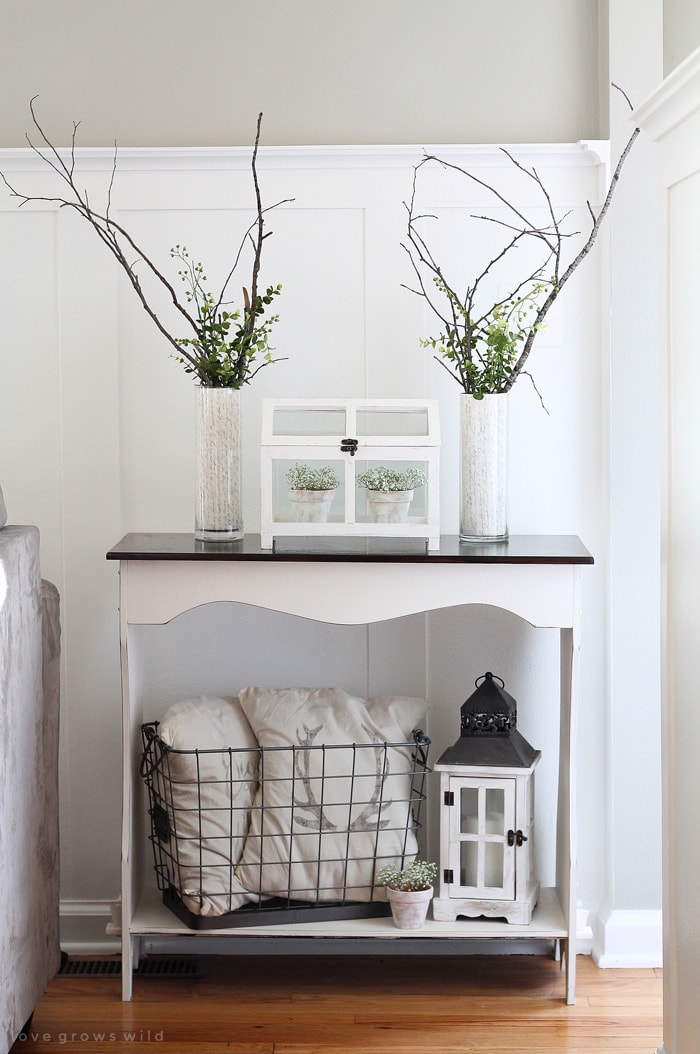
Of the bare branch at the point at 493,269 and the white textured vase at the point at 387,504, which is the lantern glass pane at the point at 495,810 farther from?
the bare branch at the point at 493,269

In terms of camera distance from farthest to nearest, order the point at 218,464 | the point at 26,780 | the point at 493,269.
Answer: the point at 493,269 → the point at 218,464 → the point at 26,780

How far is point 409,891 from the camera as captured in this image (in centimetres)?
224

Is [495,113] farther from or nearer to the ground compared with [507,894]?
farther from the ground

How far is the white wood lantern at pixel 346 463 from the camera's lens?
222 centimetres

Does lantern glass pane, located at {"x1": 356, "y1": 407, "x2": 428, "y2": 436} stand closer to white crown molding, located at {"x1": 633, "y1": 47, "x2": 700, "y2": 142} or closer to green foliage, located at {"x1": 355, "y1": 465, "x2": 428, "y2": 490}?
green foliage, located at {"x1": 355, "y1": 465, "x2": 428, "y2": 490}

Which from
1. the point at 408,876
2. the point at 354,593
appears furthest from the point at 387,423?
the point at 408,876

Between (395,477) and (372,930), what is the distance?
0.95 metres

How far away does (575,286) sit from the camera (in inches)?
98.0

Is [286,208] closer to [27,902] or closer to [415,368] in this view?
[415,368]

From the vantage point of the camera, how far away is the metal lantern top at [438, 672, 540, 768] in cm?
229

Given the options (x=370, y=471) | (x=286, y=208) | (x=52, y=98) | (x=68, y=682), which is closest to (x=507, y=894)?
(x=370, y=471)

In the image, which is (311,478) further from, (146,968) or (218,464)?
(146,968)

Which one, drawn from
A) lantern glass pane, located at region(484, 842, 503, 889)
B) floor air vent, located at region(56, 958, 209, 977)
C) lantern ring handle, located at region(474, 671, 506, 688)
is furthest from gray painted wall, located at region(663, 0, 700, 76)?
floor air vent, located at region(56, 958, 209, 977)

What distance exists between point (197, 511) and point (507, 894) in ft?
3.45
